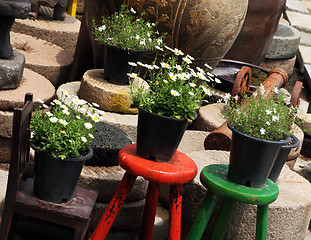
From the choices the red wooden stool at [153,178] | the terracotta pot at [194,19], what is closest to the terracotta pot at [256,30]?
the terracotta pot at [194,19]

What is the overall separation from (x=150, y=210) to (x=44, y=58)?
2.17 metres

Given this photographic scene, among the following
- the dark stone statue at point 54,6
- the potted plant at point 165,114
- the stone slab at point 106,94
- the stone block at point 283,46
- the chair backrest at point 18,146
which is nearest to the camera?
the chair backrest at point 18,146

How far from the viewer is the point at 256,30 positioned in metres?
5.93

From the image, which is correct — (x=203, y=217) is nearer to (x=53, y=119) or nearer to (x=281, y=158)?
(x=281, y=158)

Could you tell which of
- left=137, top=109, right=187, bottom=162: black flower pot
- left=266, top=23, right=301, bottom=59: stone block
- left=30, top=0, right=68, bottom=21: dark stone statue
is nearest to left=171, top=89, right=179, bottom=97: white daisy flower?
left=137, top=109, right=187, bottom=162: black flower pot

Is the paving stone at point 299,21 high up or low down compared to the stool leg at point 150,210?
down

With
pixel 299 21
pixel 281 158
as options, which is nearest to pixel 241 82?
pixel 281 158

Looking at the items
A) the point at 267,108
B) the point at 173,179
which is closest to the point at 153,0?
the point at 267,108

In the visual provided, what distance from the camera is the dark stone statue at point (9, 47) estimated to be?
330 cm

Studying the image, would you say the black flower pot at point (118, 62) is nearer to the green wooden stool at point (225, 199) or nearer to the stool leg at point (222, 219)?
the green wooden stool at point (225, 199)

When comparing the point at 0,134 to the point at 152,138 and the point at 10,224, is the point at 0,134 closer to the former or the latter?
the point at 10,224

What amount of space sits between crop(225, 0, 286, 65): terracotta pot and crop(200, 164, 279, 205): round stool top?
11.6 ft

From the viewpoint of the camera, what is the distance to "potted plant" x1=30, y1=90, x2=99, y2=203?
2299 mm

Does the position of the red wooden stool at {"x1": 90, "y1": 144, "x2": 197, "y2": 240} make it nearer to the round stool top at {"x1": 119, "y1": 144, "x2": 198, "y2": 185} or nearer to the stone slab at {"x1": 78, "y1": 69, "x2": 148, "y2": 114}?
the round stool top at {"x1": 119, "y1": 144, "x2": 198, "y2": 185}
